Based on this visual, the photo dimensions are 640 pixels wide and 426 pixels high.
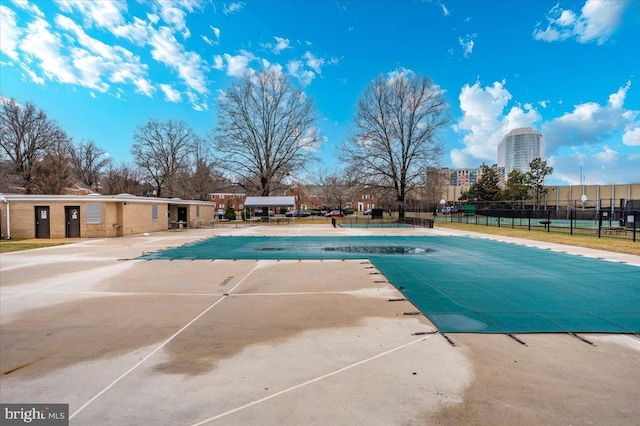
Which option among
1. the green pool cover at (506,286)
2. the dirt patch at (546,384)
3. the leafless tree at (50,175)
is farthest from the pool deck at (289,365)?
the leafless tree at (50,175)

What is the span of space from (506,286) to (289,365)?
20.4 feet

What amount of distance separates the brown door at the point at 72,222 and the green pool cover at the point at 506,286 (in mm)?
11131

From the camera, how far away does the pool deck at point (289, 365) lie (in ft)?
9.61

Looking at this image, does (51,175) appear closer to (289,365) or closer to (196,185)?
(196,185)

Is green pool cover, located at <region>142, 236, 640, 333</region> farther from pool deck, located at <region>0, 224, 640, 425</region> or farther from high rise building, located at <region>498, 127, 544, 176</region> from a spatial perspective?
high rise building, located at <region>498, 127, 544, 176</region>

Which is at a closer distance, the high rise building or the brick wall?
the brick wall

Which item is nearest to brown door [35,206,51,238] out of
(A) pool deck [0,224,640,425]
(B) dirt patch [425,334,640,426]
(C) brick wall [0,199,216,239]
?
(C) brick wall [0,199,216,239]

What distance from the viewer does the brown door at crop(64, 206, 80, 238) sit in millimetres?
20469

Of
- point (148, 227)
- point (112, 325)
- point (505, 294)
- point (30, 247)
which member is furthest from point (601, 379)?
point (148, 227)

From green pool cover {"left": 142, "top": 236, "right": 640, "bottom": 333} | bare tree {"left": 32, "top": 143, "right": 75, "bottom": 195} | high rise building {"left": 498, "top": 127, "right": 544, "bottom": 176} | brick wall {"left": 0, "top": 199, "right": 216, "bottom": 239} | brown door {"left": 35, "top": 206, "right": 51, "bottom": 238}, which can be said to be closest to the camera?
green pool cover {"left": 142, "top": 236, "right": 640, "bottom": 333}

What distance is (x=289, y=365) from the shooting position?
383cm

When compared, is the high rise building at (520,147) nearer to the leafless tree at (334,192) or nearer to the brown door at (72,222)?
the leafless tree at (334,192)

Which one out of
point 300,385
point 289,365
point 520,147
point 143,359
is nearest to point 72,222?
point 143,359

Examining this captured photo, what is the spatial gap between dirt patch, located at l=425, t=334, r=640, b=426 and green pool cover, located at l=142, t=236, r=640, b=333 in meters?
0.59
